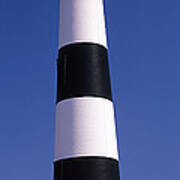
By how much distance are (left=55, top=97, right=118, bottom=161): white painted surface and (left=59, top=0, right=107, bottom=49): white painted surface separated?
1.83 m

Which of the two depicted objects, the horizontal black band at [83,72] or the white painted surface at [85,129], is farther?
the horizontal black band at [83,72]

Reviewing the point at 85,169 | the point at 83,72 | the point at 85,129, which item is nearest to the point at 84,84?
the point at 83,72

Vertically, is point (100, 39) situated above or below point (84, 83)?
above

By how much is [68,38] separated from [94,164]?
11.7 ft

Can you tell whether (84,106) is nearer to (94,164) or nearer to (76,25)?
(94,164)

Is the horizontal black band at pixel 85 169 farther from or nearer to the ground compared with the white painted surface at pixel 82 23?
nearer to the ground

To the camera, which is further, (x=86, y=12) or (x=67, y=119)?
(x=86, y=12)

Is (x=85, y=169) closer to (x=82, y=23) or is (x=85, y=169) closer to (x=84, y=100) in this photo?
(x=84, y=100)

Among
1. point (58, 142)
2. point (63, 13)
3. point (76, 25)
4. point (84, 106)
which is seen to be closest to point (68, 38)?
point (76, 25)

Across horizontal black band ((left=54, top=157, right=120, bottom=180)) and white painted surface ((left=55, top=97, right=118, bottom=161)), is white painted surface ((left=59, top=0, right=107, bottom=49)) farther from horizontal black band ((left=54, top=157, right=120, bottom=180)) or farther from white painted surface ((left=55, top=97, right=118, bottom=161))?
horizontal black band ((left=54, top=157, right=120, bottom=180))

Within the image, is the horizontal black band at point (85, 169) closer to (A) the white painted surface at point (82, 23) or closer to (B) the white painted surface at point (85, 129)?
(B) the white painted surface at point (85, 129)

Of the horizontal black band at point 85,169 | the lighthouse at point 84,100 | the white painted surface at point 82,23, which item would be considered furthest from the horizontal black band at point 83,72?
the horizontal black band at point 85,169

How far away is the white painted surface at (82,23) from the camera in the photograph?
8570 millimetres

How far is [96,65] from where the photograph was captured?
828 centimetres
